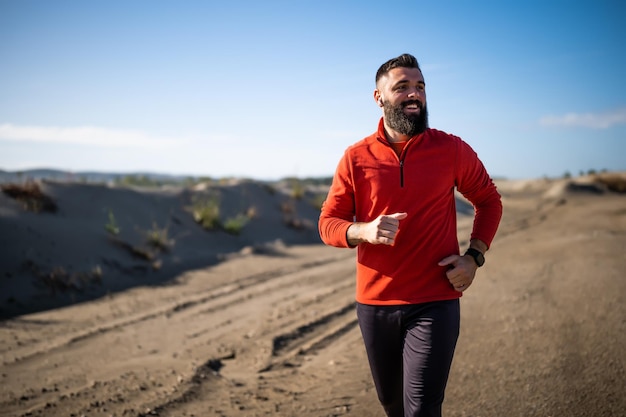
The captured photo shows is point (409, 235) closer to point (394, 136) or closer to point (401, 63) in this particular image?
point (394, 136)

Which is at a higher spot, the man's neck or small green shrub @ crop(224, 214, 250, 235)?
the man's neck

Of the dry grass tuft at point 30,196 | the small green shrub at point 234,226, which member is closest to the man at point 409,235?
the dry grass tuft at point 30,196

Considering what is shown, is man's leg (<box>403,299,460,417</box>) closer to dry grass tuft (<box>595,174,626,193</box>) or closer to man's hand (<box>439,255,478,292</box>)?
man's hand (<box>439,255,478,292</box>)

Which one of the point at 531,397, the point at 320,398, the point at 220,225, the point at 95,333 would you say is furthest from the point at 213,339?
the point at 220,225

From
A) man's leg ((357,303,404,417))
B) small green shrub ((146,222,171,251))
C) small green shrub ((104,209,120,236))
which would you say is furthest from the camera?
small green shrub ((146,222,171,251))

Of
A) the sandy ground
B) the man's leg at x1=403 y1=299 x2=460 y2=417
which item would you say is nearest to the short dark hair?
the man's leg at x1=403 y1=299 x2=460 y2=417

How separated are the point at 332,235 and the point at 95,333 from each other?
5.18 metres

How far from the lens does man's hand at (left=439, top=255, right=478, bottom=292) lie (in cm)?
252

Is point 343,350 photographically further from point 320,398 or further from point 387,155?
point 387,155

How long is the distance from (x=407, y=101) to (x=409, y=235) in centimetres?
74

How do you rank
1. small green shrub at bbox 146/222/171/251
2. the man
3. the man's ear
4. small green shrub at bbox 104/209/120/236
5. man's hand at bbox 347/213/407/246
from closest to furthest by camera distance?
man's hand at bbox 347/213/407/246, the man, the man's ear, small green shrub at bbox 104/209/120/236, small green shrub at bbox 146/222/171/251

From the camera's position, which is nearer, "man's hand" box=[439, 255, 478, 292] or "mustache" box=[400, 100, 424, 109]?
"man's hand" box=[439, 255, 478, 292]

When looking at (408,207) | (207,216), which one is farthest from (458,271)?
(207,216)

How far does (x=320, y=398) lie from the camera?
4.39 m
